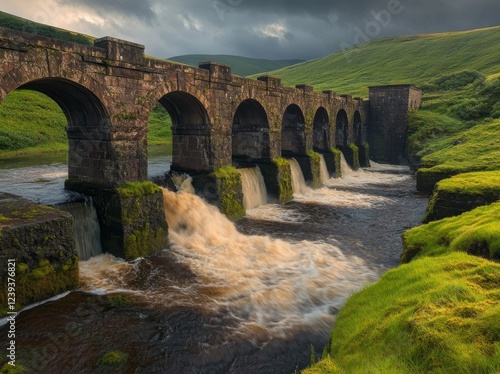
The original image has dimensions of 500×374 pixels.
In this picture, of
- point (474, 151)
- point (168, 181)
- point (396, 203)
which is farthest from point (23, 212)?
point (474, 151)

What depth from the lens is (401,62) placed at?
114562mm

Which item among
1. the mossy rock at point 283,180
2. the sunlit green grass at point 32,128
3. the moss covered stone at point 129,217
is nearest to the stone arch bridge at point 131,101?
the moss covered stone at point 129,217

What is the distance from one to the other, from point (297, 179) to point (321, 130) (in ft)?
31.6

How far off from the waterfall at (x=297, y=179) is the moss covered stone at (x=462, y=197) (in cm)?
1360

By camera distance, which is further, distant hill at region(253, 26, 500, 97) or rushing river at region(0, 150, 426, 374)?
distant hill at region(253, 26, 500, 97)

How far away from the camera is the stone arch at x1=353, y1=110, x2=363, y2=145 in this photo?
4940cm

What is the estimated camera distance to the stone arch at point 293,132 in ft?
104

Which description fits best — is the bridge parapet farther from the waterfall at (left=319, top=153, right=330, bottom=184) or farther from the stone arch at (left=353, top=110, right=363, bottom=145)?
the stone arch at (left=353, top=110, right=363, bottom=145)

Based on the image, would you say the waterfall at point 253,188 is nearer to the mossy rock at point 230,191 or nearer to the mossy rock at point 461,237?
the mossy rock at point 230,191

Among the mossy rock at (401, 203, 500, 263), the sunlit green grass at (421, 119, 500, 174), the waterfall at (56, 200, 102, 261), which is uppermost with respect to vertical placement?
the sunlit green grass at (421, 119, 500, 174)

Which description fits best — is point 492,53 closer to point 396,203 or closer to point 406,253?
point 396,203

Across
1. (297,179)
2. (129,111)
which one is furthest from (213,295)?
(297,179)

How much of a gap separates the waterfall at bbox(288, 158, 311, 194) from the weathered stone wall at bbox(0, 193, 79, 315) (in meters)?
20.5

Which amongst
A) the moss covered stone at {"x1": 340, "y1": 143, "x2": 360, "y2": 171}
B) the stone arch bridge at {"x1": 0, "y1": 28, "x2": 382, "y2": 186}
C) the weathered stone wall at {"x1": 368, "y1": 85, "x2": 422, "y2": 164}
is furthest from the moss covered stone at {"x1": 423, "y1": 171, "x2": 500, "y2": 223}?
the weathered stone wall at {"x1": 368, "y1": 85, "x2": 422, "y2": 164}
